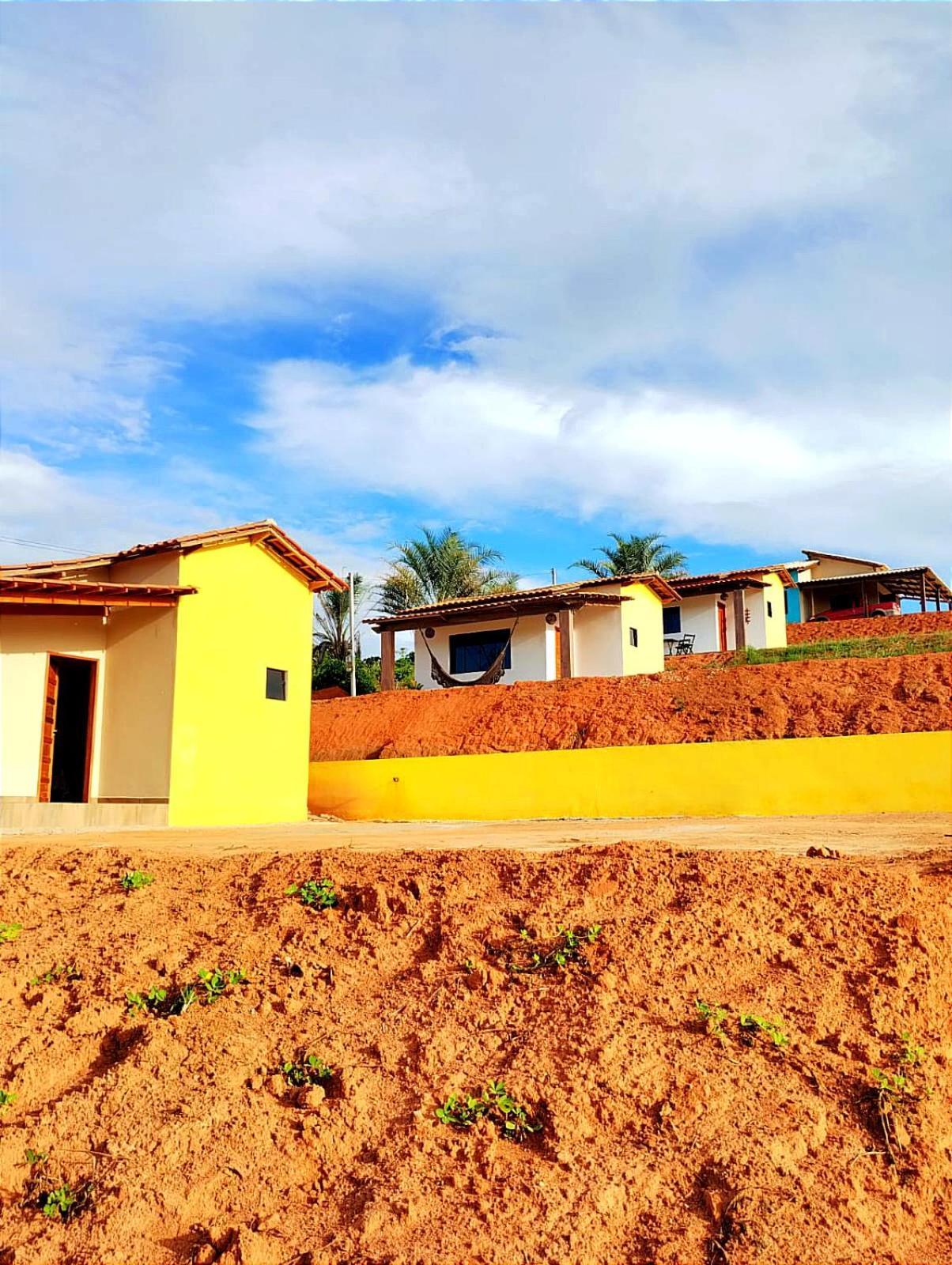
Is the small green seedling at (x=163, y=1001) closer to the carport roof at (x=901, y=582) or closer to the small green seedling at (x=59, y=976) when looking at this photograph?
the small green seedling at (x=59, y=976)

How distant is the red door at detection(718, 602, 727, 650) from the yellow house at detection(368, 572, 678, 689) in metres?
3.26

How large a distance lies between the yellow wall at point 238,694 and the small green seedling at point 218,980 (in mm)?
9874

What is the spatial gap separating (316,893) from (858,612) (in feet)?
122

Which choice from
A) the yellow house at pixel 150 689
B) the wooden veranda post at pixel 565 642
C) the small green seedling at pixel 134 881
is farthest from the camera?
the wooden veranda post at pixel 565 642

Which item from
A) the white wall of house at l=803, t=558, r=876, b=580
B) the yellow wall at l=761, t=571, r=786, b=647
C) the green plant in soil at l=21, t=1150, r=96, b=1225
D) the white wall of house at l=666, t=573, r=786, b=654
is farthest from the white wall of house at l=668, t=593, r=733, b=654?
the green plant in soil at l=21, t=1150, r=96, b=1225

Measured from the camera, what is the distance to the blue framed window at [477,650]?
2825 cm

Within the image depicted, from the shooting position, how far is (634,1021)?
466 centimetres

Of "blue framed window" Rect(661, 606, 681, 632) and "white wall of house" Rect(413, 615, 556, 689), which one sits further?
"blue framed window" Rect(661, 606, 681, 632)

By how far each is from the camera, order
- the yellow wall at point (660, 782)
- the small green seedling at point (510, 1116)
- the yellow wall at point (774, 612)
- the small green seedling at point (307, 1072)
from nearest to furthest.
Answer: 1. the small green seedling at point (510, 1116)
2. the small green seedling at point (307, 1072)
3. the yellow wall at point (660, 782)
4. the yellow wall at point (774, 612)

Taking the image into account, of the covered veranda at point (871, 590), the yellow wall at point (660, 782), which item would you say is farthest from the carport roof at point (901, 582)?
the yellow wall at point (660, 782)

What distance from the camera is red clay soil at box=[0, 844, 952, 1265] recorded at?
12.1 feet

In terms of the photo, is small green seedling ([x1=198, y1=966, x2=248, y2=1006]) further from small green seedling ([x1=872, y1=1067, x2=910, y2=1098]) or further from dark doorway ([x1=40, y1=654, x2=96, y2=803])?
dark doorway ([x1=40, y1=654, x2=96, y2=803])

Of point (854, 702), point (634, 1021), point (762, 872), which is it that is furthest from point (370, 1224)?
point (854, 702)

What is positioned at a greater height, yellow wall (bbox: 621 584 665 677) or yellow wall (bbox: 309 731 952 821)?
yellow wall (bbox: 621 584 665 677)
